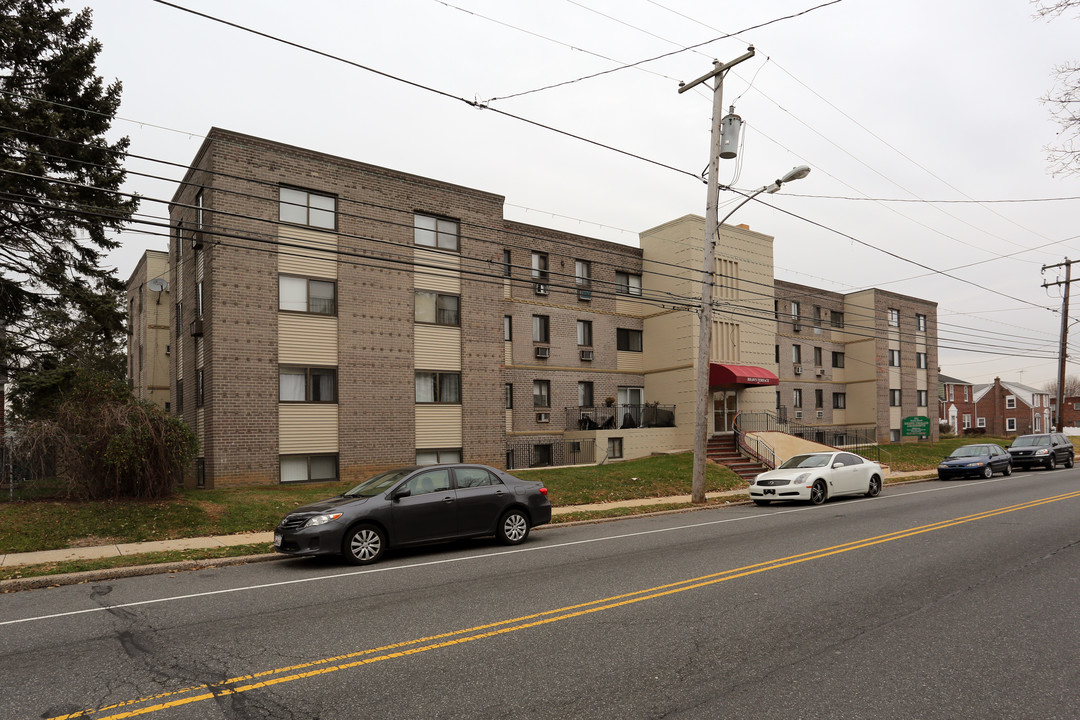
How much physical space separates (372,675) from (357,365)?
17892 millimetres

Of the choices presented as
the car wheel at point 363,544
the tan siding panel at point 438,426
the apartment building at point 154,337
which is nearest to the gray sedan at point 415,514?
the car wheel at point 363,544

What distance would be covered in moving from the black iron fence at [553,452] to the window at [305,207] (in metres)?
11.2

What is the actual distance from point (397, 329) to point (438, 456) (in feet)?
15.0

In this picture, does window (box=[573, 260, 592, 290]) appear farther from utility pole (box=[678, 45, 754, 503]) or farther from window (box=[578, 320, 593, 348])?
utility pole (box=[678, 45, 754, 503])

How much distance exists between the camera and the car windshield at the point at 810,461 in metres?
19.3

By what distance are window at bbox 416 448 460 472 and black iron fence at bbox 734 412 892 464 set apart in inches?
464

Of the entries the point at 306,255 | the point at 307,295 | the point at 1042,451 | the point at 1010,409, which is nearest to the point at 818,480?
the point at 307,295

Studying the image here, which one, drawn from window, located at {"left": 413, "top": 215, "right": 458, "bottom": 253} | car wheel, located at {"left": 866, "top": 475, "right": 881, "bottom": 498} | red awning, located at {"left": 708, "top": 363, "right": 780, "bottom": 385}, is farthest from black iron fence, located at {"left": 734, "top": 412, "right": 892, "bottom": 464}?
window, located at {"left": 413, "top": 215, "right": 458, "bottom": 253}

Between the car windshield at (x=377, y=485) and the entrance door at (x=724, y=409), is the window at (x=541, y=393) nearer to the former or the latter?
the entrance door at (x=724, y=409)

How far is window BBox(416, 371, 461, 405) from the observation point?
2389 centimetres

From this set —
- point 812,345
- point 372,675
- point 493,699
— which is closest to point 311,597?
point 372,675

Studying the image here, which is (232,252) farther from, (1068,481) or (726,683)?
(1068,481)

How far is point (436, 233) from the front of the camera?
24328 millimetres

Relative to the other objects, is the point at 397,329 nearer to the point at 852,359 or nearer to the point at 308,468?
the point at 308,468
